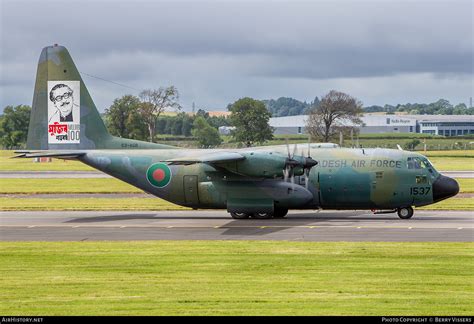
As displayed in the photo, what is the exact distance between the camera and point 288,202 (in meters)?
39.0

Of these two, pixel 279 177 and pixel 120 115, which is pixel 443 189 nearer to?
pixel 279 177

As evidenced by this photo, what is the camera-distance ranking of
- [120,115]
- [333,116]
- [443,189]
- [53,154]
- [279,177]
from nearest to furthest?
Result: [443,189] < [279,177] < [53,154] < [333,116] < [120,115]

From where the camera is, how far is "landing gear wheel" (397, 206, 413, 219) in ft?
129

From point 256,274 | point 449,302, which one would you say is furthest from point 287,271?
point 449,302

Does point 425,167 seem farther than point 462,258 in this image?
Yes

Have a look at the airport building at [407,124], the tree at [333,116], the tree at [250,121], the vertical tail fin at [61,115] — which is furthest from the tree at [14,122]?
the vertical tail fin at [61,115]

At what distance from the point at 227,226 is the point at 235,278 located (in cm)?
1371

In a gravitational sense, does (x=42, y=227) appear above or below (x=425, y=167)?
below

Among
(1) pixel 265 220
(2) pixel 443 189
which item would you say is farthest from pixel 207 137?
(2) pixel 443 189

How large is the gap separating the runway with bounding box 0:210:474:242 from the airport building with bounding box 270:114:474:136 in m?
113

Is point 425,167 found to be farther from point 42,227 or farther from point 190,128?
point 190,128

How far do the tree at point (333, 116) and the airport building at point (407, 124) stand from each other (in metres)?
51.5

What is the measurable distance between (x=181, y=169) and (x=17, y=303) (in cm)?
2169

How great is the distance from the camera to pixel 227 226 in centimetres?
3656
